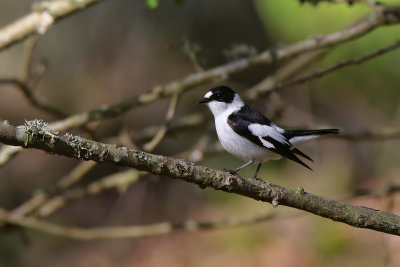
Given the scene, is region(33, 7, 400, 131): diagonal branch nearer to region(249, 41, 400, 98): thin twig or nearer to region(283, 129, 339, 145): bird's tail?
region(249, 41, 400, 98): thin twig

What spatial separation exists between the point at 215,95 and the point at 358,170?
541cm

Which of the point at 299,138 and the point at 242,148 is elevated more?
the point at 242,148

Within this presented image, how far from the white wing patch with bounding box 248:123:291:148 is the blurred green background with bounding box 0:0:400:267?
315 centimetres

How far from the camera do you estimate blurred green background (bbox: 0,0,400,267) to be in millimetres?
7387

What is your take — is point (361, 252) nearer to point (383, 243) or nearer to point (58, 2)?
point (383, 243)

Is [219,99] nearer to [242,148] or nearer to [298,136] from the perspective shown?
[242,148]

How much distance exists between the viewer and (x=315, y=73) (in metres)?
3.91

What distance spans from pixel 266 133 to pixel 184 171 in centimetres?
143

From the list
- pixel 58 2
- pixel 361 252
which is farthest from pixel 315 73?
pixel 361 252

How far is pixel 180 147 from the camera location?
32.0 ft

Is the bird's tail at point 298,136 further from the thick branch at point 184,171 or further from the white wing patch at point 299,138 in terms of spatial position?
the thick branch at point 184,171

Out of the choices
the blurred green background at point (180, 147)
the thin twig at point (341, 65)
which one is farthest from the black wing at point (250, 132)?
the blurred green background at point (180, 147)

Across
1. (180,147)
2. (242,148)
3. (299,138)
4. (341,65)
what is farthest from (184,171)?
(180,147)

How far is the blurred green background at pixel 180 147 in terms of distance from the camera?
739 cm
